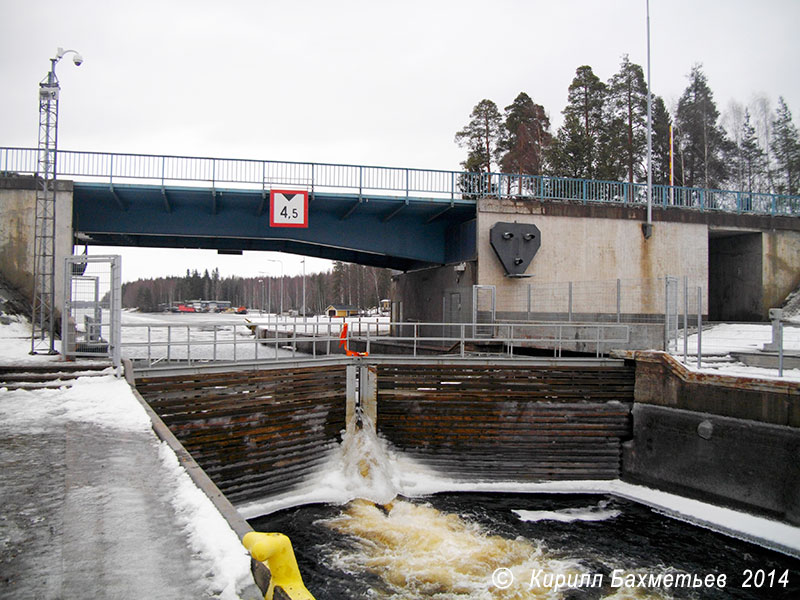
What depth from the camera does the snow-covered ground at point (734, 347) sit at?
1238 cm

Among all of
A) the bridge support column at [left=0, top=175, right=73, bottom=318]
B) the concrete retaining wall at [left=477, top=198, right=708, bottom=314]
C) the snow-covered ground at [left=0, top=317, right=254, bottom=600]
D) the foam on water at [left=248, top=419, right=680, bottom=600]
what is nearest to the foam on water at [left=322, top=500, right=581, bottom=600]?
the foam on water at [left=248, top=419, right=680, bottom=600]

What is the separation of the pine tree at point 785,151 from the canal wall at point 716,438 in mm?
32905

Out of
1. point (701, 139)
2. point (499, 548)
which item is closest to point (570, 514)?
point (499, 548)

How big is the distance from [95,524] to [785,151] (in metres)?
47.2

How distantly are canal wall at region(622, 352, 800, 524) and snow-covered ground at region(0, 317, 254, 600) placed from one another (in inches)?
420

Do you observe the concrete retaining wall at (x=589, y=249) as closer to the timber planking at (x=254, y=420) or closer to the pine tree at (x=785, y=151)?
the timber planking at (x=254, y=420)

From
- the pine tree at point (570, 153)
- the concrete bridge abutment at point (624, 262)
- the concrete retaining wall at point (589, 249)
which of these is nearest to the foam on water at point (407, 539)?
the concrete bridge abutment at point (624, 262)

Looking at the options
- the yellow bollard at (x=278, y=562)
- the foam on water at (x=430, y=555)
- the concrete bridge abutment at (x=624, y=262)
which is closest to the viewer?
the yellow bollard at (x=278, y=562)

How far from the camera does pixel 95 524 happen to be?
165 inches

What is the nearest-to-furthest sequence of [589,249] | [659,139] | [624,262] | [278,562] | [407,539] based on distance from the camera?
1. [278,562]
2. [407,539]
3. [589,249]
4. [624,262]
5. [659,139]

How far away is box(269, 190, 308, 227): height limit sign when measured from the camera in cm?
1886

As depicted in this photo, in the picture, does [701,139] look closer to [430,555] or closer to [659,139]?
[659,139]

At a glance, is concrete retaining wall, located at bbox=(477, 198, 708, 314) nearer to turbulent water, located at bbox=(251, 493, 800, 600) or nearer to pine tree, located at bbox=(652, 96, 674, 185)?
turbulent water, located at bbox=(251, 493, 800, 600)

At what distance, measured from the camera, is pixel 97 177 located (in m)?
17.8
